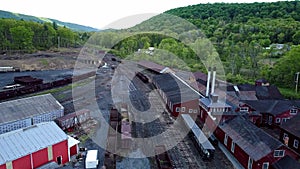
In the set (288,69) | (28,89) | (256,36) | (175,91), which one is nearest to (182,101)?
(175,91)

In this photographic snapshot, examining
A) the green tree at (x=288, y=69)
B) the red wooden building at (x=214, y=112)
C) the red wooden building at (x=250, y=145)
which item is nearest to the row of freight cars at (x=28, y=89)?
the red wooden building at (x=214, y=112)

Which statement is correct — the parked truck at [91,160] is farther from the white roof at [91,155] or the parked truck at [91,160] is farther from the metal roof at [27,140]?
the metal roof at [27,140]

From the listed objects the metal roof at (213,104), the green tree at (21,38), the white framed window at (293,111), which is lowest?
the white framed window at (293,111)

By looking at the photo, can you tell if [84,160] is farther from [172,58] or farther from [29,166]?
[172,58]

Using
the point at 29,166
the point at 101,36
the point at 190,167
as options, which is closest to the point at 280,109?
the point at 190,167

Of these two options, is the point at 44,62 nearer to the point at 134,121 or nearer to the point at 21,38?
the point at 21,38

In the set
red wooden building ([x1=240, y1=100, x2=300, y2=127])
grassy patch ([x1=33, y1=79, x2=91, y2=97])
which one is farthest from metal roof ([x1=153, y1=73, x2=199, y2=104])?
grassy patch ([x1=33, y1=79, x2=91, y2=97])

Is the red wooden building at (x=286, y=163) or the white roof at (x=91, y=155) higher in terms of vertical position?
the red wooden building at (x=286, y=163)
